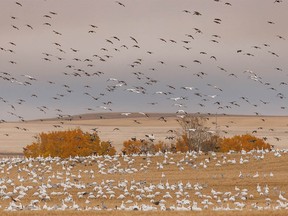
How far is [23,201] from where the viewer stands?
54.5 m

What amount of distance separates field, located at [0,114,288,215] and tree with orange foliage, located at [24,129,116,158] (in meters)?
50.3

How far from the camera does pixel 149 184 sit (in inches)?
2506

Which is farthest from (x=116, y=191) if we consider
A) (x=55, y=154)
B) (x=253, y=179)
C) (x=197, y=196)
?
(x=55, y=154)

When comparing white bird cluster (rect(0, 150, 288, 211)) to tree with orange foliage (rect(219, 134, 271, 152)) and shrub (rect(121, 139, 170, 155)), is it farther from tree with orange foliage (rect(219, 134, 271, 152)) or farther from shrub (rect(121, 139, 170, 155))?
tree with orange foliage (rect(219, 134, 271, 152))

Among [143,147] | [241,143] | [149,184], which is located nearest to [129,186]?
[149,184]

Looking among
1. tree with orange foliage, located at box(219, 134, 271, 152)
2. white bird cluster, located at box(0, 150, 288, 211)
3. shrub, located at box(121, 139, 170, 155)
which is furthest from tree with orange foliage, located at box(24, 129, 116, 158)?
white bird cluster, located at box(0, 150, 288, 211)

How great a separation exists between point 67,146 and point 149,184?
7877 centimetres

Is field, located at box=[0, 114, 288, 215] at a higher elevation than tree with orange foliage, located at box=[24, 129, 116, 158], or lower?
lower

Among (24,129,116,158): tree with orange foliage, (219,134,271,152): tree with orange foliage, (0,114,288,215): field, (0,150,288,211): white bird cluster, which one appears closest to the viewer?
(0,114,288,215): field

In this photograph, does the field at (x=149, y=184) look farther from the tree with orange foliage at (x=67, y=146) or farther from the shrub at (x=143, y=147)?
the shrub at (x=143, y=147)

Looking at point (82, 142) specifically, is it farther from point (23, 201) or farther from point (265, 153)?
point (23, 201)

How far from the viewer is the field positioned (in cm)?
4522

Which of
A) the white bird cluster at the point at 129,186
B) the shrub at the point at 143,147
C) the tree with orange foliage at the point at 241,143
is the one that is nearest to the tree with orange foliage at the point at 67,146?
the shrub at the point at 143,147

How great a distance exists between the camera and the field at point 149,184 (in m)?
45.2
